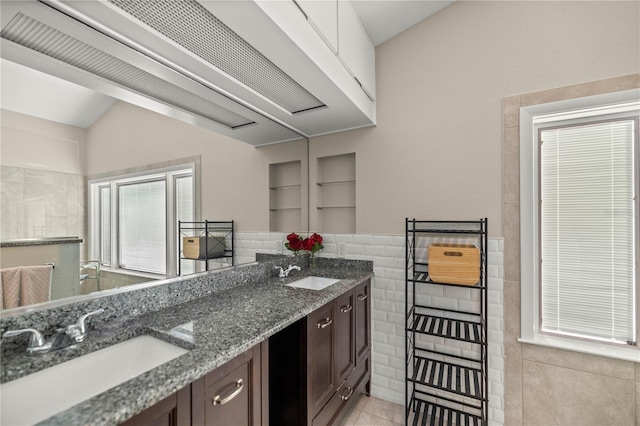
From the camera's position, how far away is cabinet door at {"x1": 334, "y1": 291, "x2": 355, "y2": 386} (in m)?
1.87

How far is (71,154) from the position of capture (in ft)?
3.36

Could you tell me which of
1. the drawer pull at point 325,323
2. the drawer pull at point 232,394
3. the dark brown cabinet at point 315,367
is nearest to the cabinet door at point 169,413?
the drawer pull at point 232,394

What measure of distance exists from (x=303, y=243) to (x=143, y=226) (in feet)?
4.39

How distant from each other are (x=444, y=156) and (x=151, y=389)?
214 cm

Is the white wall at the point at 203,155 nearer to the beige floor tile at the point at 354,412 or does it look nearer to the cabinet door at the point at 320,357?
the cabinet door at the point at 320,357

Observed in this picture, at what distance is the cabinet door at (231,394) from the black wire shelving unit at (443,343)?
1176 millimetres

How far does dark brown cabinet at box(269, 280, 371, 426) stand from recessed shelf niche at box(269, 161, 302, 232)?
80 centimetres

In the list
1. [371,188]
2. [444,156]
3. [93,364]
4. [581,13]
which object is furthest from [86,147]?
[581,13]

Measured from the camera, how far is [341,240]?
8.25ft

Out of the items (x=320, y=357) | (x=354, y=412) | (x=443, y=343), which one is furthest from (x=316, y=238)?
(x=354, y=412)

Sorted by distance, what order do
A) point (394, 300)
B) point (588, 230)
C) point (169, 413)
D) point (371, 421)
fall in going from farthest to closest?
point (394, 300)
point (371, 421)
point (588, 230)
point (169, 413)

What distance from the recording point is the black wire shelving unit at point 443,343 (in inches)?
74.5

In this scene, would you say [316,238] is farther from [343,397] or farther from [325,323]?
[343,397]

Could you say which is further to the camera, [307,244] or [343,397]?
[307,244]
